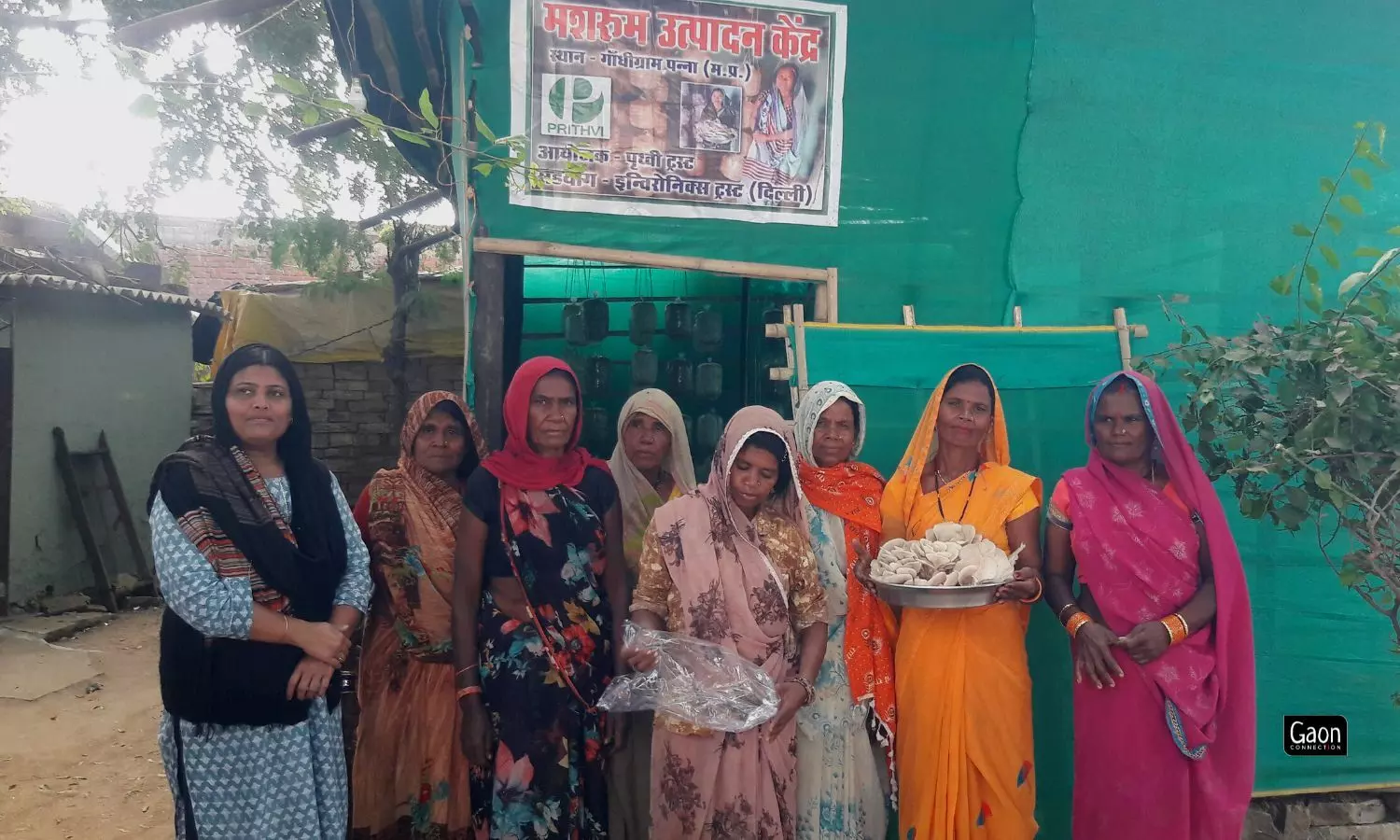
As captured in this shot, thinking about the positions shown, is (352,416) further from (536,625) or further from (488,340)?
(536,625)

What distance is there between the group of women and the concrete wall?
19.7ft

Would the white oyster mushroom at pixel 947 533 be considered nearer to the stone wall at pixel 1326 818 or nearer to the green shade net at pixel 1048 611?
the green shade net at pixel 1048 611

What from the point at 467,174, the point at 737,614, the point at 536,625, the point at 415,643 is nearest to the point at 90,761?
the point at 415,643

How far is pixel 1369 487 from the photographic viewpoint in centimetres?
239

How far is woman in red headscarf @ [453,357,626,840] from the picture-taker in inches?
91.8

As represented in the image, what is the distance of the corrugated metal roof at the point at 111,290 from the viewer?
21.3 feet

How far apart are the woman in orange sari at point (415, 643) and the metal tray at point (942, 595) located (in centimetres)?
138

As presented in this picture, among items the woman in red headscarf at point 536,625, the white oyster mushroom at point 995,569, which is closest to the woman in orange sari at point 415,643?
the woman in red headscarf at point 536,625

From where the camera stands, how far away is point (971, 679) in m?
2.40

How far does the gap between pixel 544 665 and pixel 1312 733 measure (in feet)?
10.2

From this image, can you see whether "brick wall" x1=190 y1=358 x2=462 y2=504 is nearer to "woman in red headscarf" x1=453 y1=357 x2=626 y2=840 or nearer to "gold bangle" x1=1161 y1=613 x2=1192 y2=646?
"woman in red headscarf" x1=453 y1=357 x2=626 y2=840

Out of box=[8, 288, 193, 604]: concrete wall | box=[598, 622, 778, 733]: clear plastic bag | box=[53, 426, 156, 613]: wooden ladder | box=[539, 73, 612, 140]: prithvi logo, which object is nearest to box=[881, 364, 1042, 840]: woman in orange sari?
box=[598, 622, 778, 733]: clear plastic bag

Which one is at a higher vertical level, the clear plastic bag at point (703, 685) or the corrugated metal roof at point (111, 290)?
the corrugated metal roof at point (111, 290)

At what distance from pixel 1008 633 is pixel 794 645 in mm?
647
